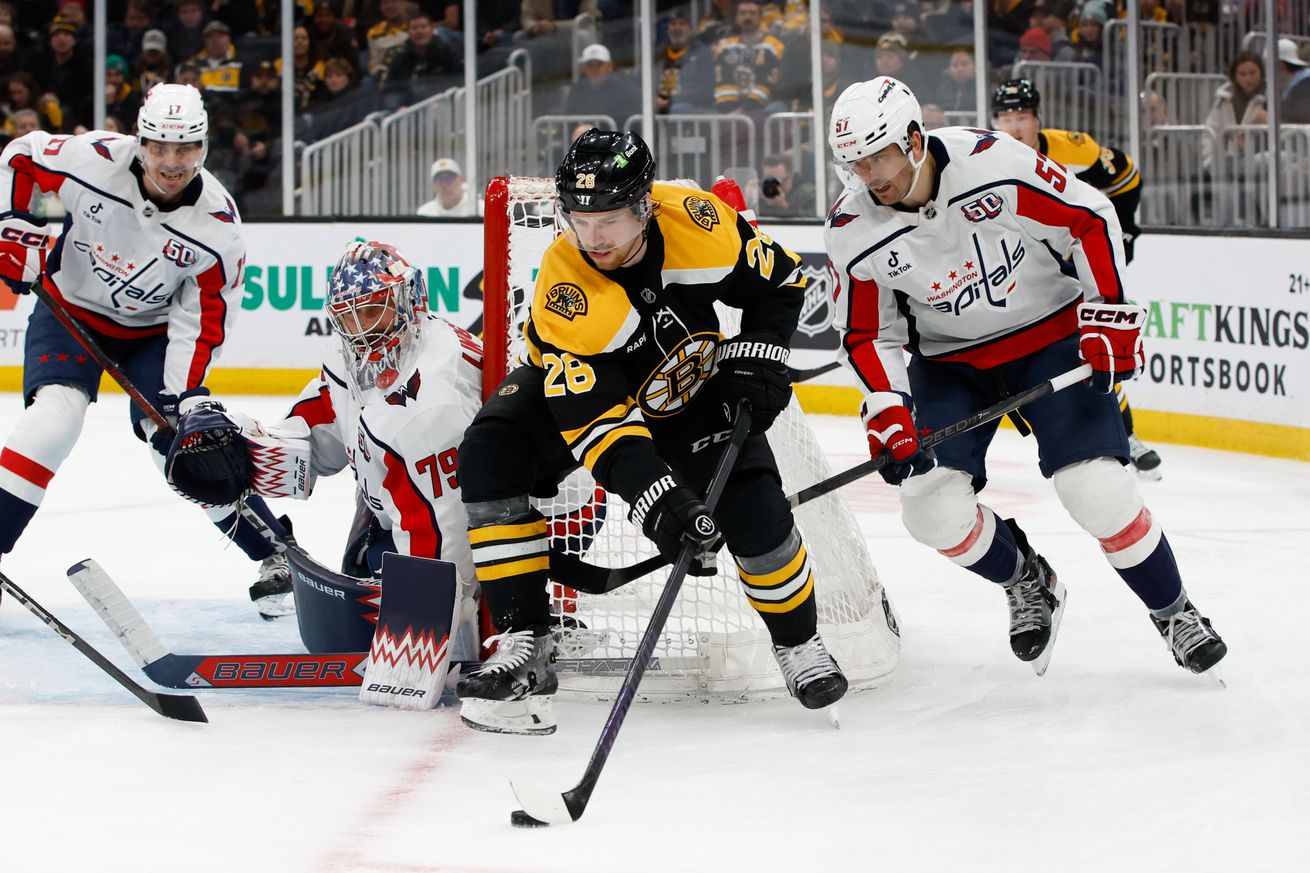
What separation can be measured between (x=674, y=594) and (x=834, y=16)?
17.4 feet

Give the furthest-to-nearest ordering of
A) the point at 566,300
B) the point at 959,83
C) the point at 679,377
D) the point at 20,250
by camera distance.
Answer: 1. the point at 959,83
2. the point at 20,250
3. the point at 679,377
4. the point at 566,300

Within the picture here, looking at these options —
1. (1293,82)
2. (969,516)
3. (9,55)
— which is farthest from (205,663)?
(9,55)

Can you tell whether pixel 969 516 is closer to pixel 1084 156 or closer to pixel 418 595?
pixel 418 595

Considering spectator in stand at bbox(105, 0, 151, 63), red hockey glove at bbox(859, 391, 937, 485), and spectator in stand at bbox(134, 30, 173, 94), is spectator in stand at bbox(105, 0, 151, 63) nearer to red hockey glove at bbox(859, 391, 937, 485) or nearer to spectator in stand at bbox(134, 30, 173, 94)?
spectator in stand at bbox(134, 30, 173, 94)

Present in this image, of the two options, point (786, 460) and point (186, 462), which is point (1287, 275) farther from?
point (186, 462)

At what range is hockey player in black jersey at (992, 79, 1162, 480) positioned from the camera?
4988 millimetres

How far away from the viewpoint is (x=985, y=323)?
2895 millimetres

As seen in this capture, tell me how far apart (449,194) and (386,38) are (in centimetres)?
114

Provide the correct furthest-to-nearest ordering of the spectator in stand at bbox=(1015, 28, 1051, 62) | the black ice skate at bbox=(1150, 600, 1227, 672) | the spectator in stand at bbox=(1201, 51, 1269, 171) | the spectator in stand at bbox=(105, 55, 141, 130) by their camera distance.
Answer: the spectator in stand at bbox=(105, 55, 141, 130), the spectator in stand at bbox=(1015, 28, 1051, 62), the spectator in stand at bbox=(1201, 51, 1269, 171), the black ice skate at bbox=(1150, 600, 1227, 672)

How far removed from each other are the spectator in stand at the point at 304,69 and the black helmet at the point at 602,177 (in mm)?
5622

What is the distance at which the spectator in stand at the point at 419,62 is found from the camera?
770 cm

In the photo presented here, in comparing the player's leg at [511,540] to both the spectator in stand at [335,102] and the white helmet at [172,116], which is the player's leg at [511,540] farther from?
the spectator in stand at [335,102]

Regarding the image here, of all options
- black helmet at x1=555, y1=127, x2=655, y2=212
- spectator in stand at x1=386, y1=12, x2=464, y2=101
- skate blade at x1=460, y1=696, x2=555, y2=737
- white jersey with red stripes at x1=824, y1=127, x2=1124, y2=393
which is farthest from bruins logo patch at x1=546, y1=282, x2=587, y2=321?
spectator in stand at x1=386, y1=12, x2=464, y2=101

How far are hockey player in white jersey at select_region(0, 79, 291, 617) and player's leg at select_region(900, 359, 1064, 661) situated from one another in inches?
54.5
